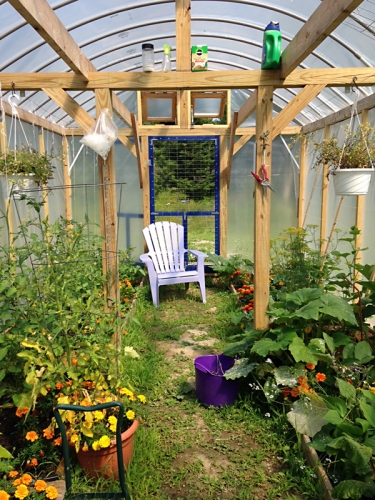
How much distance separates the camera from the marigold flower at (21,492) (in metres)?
1.75

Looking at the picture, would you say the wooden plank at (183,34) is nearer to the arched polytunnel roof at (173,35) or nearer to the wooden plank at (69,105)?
the arched polytunnel roof at (173,35)

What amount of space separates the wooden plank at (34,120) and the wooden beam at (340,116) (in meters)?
3.28

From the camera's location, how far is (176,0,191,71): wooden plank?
4.56m

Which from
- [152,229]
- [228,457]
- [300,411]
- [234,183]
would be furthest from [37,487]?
[234,183]

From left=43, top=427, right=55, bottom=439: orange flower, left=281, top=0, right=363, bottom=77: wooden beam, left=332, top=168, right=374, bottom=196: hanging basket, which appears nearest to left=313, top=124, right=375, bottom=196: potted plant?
left=332, top=168, right=374, bottom=196: hanging basket

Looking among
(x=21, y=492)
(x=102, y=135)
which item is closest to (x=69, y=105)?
(x=102, y=135)

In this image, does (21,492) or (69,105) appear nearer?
(21,492)

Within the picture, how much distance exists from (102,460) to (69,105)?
7.64 ft

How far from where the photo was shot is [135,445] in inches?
96.3

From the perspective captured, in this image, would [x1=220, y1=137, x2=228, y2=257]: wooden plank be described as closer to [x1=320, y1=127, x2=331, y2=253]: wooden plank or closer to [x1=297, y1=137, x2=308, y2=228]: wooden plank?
[x1=297, y1=137, x2=308, y2=228]: wooden plank

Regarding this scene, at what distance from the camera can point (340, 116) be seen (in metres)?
4.69

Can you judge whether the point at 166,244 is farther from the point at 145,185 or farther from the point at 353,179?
the point at 353,179

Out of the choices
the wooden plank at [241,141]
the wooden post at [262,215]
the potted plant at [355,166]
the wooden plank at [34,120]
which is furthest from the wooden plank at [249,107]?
the wooden plank at [34,120]

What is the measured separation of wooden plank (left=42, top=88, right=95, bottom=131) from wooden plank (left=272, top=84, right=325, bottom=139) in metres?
1.36
